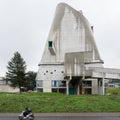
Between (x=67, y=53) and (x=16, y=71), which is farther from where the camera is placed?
(x=16, y=71)

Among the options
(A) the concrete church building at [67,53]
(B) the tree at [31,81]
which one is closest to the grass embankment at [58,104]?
(A) the concrete church building at [67,53]

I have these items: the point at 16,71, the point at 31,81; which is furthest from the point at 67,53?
the point at 31,81

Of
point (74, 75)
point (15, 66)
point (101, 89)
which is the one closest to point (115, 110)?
point (74, 75)

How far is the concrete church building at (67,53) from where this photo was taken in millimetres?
77438

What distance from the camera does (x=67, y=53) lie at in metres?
77.3

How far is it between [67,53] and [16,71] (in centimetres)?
1886

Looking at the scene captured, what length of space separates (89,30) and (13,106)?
4402 centimetres

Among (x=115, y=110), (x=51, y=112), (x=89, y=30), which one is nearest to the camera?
(x=51, y=112)

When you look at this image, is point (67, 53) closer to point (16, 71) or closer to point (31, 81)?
point (16, 71)

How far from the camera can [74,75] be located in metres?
69.2

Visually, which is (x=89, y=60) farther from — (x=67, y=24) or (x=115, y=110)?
(x=115, y=110)

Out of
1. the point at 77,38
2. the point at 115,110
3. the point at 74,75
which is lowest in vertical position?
the point at 115,110

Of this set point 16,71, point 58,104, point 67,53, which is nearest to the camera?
point 58,104

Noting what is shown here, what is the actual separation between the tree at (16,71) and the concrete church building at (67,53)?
33.1 feet
